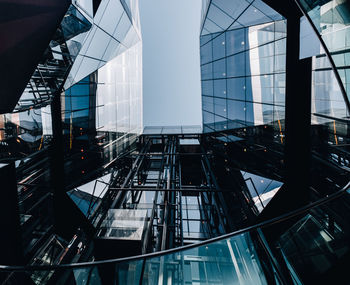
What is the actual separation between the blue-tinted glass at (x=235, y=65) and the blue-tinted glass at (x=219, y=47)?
4.74 feet

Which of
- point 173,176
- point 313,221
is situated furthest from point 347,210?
point 173,176

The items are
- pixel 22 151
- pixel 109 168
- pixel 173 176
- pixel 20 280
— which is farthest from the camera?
pixel 173 176

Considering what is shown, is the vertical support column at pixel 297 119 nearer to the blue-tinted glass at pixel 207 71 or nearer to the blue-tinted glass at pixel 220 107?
the blue-tinted glass at pixel 220 107

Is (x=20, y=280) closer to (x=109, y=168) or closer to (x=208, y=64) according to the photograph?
(x=109, y=168)

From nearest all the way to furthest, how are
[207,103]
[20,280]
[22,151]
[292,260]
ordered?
[292,260] < [20,280] < [22,151] < [207,103]

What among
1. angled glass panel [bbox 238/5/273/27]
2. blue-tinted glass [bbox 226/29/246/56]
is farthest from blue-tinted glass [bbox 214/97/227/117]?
angled glass panel [bbox 238/5/273/27]

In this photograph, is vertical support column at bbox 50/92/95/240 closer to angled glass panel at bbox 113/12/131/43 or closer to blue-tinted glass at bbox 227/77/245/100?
angled glass panel at bbox 113/12/131/43

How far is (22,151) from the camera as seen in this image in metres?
8.59

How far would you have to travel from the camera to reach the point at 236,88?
44.7 ft

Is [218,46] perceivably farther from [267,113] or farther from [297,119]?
[297,119]

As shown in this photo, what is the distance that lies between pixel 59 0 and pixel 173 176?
13054mm

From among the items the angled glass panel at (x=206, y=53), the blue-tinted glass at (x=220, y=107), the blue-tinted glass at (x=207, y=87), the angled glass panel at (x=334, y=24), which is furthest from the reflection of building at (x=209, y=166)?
the blue-tinted glass at (x=207, y=87)

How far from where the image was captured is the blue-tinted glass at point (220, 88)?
15.8 m

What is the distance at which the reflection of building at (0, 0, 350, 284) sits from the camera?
15.3 ft
